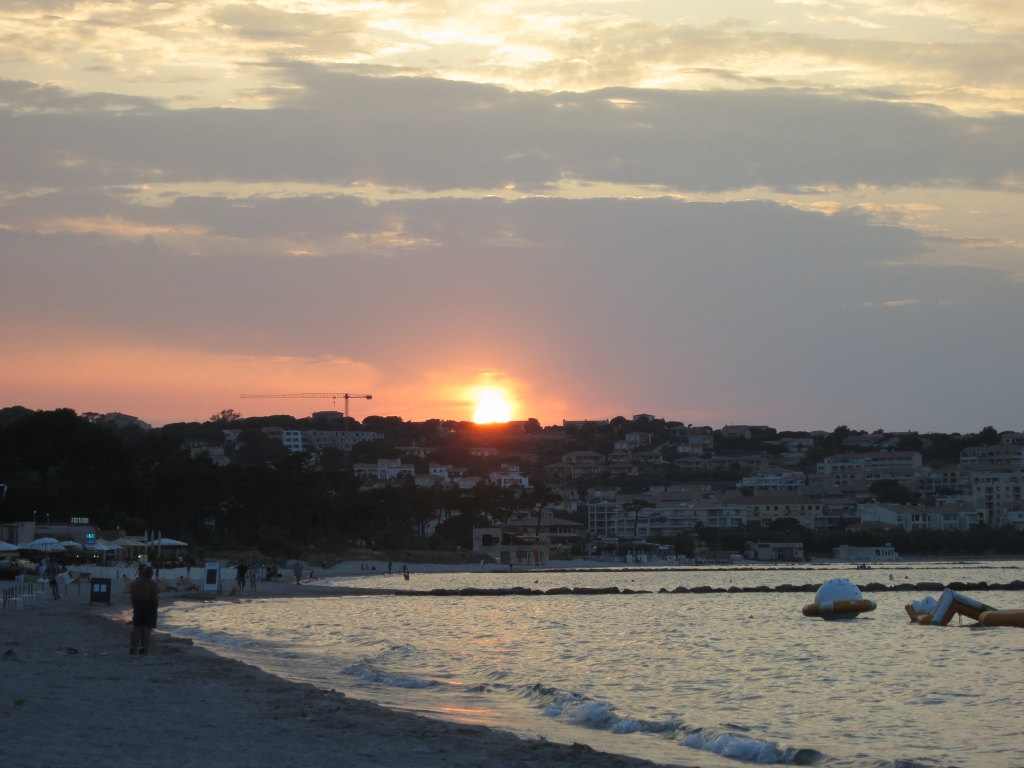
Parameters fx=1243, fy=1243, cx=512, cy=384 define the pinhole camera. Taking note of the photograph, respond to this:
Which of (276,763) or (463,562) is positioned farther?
(463,562)

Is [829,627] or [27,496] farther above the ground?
[27,496]

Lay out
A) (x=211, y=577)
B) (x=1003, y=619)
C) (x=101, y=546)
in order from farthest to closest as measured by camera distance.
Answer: (x=101, y=546) → (x=211, y=577) → (x=1003, y=619)

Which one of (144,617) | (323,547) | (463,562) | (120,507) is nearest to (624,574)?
(463,562)

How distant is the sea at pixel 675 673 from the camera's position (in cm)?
1516

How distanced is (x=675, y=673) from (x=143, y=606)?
34.6 feet

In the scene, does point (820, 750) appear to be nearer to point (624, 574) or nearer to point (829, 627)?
point (829, 627)

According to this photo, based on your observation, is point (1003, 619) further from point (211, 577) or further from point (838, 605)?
point (211, 577)

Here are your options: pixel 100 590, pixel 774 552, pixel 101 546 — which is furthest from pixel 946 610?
pixel 774 552

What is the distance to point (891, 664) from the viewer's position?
26.9 meters

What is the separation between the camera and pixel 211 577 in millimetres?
49031

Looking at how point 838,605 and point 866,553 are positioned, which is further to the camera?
point 866,553

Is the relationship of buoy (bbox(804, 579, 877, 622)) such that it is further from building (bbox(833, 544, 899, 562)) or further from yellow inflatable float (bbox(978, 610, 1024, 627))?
building (bbox(833, 544, 899, 562))

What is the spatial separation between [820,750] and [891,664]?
13.4m

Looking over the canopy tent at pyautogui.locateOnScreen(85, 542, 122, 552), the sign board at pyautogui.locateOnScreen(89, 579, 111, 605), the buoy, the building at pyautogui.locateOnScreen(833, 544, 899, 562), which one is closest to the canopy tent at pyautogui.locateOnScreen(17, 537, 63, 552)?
the canopy tent at pyautogui.locateOnScreen(85, 542, 122, 552)
